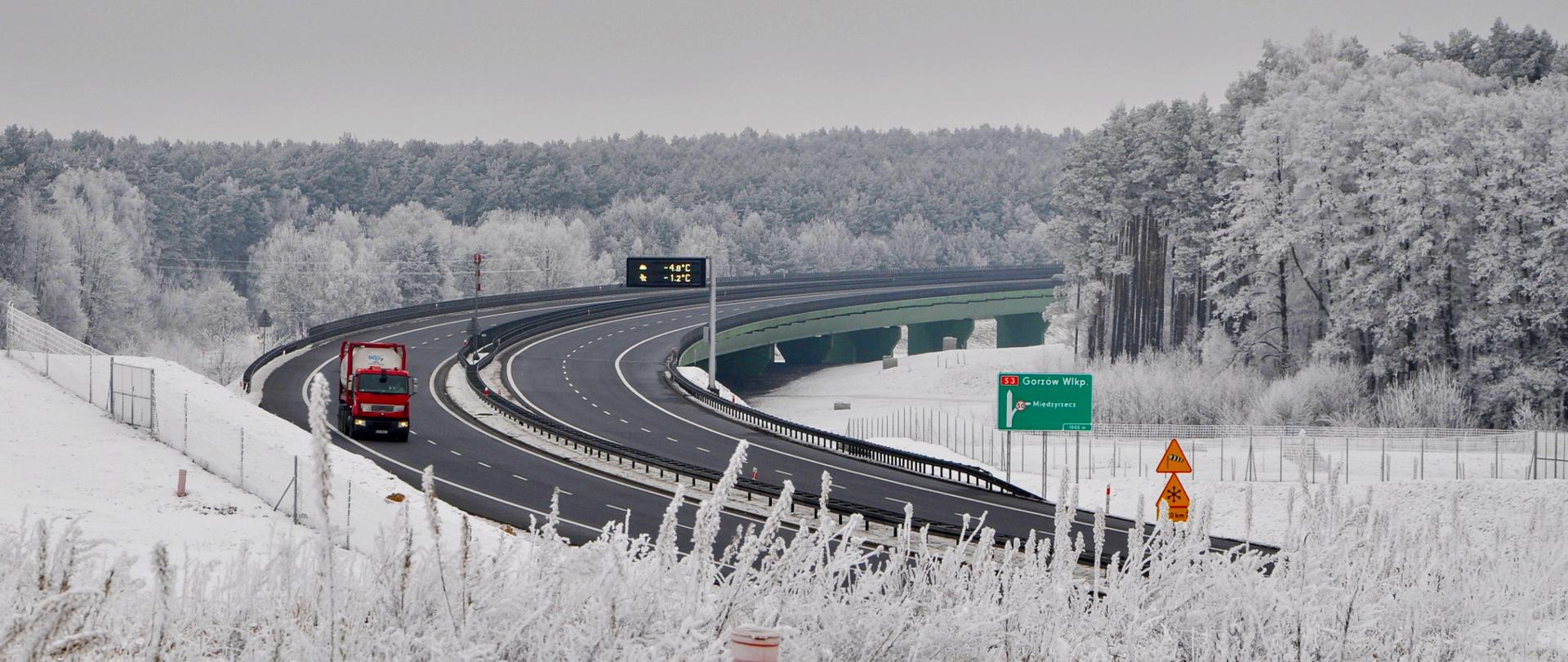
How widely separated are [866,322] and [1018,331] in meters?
31.8

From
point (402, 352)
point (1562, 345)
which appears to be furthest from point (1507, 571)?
point (1562, 345)

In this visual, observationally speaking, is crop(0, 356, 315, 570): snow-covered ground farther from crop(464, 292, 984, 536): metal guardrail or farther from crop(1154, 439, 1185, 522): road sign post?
crop(1154, 439, 1185, 522): road sign post

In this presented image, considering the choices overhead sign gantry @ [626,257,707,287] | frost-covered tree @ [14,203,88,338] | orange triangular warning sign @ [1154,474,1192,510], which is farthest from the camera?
frost-covered tree @ [14,203,88,338]

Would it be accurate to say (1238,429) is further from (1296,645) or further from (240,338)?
(240,338)

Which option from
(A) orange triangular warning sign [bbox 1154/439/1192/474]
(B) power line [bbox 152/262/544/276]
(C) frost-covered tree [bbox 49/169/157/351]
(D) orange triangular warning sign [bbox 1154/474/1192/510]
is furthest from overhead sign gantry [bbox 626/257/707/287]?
(B) power line [bbox 152/262/544/276]

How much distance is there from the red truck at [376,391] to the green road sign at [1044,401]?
1995 centimetres

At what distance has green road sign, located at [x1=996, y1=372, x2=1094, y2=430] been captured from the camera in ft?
160

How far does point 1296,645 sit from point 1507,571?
4394 mm

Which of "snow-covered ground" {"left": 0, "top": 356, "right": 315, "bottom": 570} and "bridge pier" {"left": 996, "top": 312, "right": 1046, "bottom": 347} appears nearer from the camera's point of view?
"snow-covered ground" {"left": 0, "top": 356, "right": 315, "bottom": 570}

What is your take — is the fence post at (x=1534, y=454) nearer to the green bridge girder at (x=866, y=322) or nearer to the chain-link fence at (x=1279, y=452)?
the chain-link fence at (x=1279, y=452)

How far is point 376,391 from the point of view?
167ft

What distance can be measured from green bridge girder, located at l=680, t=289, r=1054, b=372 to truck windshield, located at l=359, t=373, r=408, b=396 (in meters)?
47.4

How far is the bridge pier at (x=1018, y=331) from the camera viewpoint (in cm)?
14675

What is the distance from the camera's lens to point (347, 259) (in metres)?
150
